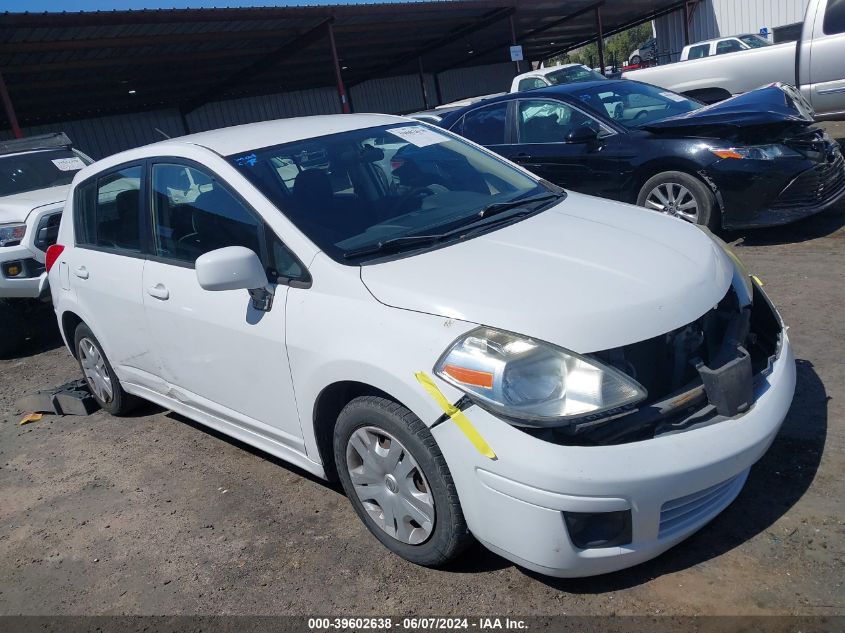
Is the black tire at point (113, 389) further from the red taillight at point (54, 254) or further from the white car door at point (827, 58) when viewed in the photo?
the white car door at point (827, 58)

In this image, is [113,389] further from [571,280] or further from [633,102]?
[633,102]

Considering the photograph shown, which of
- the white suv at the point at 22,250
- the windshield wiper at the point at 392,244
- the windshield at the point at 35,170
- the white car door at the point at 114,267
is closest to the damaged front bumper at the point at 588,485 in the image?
the windshield wiper at the point at 392,244

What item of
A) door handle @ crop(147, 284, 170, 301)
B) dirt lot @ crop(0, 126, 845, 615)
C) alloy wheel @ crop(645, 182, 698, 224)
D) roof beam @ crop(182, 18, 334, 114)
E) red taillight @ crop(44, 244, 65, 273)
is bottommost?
dirt lot @ crop(0, 126, 845, 615)

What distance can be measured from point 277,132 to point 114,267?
1262mm

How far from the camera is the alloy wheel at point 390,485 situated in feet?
8.84

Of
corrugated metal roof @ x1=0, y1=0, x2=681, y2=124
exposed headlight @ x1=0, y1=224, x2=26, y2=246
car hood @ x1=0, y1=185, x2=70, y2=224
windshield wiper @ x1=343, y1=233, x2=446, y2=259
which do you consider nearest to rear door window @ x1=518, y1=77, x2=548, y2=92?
corrugated metal roof @ x1=0, y1=0, x2=681, y2=124

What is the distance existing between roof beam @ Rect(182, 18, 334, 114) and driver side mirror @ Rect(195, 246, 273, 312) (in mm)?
16146

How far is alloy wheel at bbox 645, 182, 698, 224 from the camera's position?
242 inches

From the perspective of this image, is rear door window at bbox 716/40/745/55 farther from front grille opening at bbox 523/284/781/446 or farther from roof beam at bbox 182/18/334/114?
front grille opening at bbox 523/284/781/446

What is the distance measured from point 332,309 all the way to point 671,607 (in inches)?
63.5

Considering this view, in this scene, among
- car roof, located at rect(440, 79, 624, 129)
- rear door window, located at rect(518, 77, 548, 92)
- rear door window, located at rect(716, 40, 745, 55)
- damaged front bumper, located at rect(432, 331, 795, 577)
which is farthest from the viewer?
rear door window, located at rect(716, 40, 745, 55)

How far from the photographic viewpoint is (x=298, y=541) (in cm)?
321

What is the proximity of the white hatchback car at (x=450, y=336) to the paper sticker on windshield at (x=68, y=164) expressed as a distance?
540 cm

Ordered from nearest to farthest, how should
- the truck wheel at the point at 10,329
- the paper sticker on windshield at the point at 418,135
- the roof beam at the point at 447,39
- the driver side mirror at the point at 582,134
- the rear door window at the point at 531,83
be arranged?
1. the paper sticker on windshield at the point at 418,135
2. the driver side mirror at the point at 582,134
3. the truck wheel at the point at 10,329
4. the rear door window at the point at 531,83
5. the roof beam at the point at 447,39
